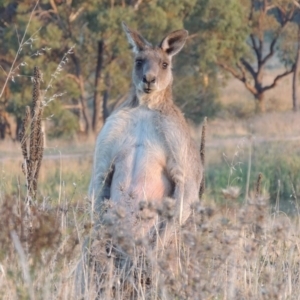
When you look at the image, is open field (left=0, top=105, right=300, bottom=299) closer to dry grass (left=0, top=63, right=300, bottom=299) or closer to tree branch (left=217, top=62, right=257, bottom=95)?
dry grass (left=0, top=63, right=300, bottom=299)

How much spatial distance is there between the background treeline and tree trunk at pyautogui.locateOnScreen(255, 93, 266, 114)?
0.09m

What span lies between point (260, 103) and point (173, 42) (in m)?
32.6

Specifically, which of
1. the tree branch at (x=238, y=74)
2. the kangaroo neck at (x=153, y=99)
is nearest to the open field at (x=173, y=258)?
the kangaroo neck at (x=153, y=99)

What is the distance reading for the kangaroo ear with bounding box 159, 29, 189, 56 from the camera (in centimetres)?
777

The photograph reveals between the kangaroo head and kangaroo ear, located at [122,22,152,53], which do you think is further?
kangaroo ear, located at [122,22,152,53]

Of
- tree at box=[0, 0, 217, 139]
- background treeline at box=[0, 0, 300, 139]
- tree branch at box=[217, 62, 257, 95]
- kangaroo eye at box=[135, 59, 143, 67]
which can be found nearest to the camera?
kangaroo eye at box=[135, 59, 143, 67]

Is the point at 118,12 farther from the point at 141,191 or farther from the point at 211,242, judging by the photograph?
the point at 211,242

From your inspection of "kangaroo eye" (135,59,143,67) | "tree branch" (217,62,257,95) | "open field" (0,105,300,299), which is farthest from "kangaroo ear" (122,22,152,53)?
"tree branch" (217,62,257,95)

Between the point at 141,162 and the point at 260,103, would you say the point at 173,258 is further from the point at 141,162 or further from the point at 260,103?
the point at 260,103

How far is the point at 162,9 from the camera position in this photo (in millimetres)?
33219

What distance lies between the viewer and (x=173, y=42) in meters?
7.86

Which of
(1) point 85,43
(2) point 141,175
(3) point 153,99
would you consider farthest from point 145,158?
(1) point 85,43

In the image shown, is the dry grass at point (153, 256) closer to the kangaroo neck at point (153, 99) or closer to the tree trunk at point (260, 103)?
the kangaroo neck at point (153, 99)

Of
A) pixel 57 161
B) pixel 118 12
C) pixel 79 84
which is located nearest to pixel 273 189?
pixel 57 161
